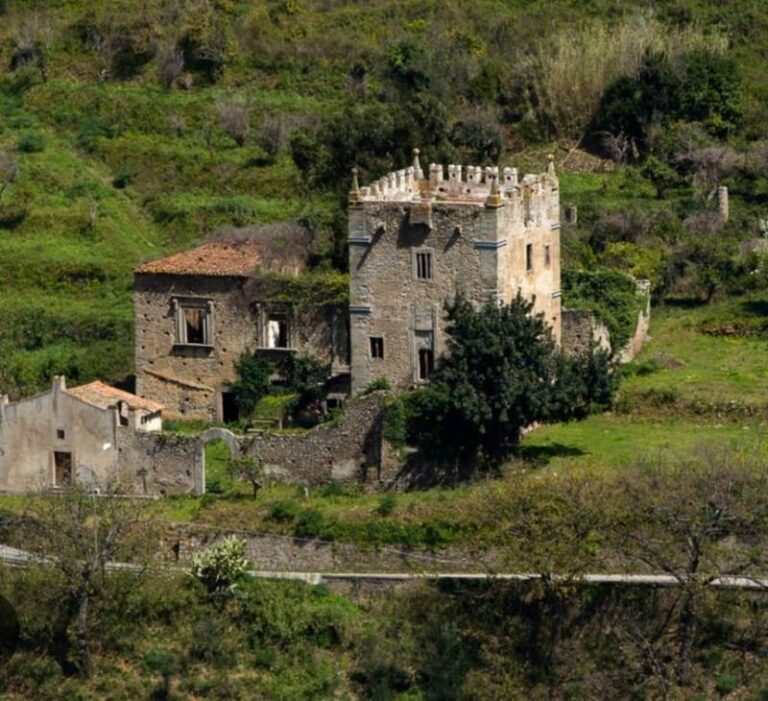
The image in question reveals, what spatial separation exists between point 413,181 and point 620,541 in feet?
46.0

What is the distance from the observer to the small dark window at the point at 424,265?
6681 cm

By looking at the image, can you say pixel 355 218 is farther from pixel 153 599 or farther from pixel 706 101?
pixel 706 101

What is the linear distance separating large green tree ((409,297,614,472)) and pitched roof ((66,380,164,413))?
289 inches

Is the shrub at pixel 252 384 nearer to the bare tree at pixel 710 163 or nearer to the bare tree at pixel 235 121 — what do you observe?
the bare tree at pixel 710 163

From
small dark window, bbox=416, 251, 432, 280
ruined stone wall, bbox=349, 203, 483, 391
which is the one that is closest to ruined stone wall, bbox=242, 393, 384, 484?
ruined stone wall, bbox=349, 203, 483, 391

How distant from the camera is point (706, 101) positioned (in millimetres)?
86500

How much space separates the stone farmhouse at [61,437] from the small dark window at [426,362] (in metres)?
6.40

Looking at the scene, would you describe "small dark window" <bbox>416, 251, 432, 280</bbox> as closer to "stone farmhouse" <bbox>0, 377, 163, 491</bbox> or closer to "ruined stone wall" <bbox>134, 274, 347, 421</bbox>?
"ruined stone wall" <bbox>134, 274, 347, 421</bbox>

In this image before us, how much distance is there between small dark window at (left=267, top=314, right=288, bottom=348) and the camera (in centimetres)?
7069

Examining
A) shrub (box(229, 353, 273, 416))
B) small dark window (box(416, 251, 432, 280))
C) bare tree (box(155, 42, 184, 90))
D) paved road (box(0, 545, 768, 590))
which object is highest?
bare tree (box(155, 42, 184, 90))

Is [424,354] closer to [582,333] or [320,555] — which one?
[582,333]

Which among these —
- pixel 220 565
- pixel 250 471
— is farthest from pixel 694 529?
pixel 250 471

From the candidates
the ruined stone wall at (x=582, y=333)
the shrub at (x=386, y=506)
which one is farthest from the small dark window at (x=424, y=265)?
the shrub at (x=386, y=506)

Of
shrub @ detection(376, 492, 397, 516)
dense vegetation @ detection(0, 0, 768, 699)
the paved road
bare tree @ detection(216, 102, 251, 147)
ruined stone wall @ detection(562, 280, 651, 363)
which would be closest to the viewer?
the paved road
